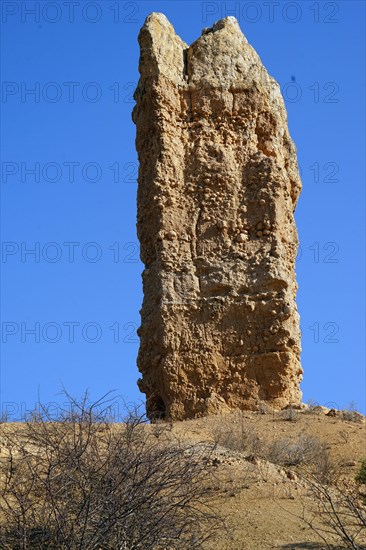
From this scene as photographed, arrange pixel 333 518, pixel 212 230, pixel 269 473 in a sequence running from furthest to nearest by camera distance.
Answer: pixel 212 230 → pixel 269 473 → pixel 333 518

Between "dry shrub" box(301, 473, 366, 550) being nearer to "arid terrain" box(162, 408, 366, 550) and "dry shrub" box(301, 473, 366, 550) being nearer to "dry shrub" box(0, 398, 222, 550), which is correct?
"arid terrain" box(162, 408, 366, 550)

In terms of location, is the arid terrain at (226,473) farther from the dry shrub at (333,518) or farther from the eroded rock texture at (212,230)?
the eroded rock texture at (212,230)

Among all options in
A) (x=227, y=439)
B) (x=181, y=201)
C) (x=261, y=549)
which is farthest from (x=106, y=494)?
(x=181, y=201)

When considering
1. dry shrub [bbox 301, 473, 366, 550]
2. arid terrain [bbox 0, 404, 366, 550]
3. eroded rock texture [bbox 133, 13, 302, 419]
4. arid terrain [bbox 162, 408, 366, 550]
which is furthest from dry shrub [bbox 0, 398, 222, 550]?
eroded rock texture [bbox 133, 13, 302, 419]

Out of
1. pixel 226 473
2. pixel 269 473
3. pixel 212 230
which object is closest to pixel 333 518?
pixel 226 473

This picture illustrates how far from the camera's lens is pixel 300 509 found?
9.77 metres

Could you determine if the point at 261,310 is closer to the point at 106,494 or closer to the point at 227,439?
the point at 227,439

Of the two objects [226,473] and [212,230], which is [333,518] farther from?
[212,230]

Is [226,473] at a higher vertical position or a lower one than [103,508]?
higher

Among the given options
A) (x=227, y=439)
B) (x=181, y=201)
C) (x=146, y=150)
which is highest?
(x=146, y=150)

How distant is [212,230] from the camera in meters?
16.2

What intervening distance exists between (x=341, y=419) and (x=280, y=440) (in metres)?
2.59

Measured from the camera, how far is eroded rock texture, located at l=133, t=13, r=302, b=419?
51.6ft

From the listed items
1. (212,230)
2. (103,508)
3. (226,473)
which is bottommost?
(103,508)
